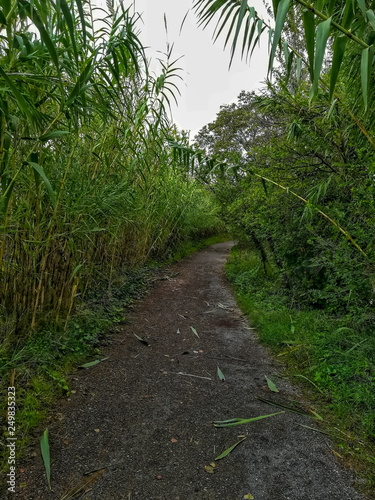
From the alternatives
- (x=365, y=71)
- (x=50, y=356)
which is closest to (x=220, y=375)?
(x=50, y=356)

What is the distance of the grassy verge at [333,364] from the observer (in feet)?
5.40

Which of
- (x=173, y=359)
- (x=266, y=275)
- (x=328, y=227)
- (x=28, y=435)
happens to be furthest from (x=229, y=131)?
(x=28, y=435)

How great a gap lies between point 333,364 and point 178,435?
137 centimetres

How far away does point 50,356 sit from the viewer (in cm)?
208

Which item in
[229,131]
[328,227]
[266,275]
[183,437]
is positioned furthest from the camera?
[229,131]

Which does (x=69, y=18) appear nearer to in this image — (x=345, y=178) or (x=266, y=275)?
(x=345, y=178)

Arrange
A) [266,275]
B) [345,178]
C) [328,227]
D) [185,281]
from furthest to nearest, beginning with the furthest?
[266,275]
[185,281]
[328,227]
[345,178]

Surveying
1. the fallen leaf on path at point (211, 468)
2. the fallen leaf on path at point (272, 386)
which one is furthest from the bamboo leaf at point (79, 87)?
the fallen leaf on path at point (272, 386)

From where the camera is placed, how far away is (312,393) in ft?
7.07

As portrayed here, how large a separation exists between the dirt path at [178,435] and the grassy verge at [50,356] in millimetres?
104

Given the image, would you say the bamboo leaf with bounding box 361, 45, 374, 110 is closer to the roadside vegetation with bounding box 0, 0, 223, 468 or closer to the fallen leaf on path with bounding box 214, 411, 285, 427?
the roadside vegetation with bounding box 0, 0, 223, 468

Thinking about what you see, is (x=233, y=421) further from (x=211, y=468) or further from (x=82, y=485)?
(x=82, y=485)

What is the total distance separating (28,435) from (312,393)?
1826mm

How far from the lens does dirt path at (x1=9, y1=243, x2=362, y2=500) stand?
4.39 ft
